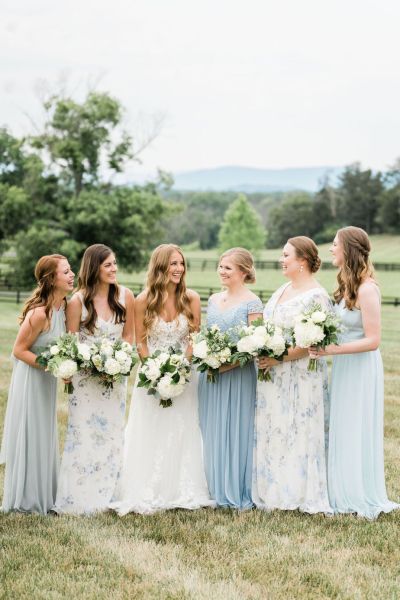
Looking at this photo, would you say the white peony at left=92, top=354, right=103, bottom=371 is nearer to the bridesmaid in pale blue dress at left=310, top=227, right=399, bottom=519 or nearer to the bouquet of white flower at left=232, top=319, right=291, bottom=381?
the bouquet of white flower at left=232, top=319, right=291, bottom=381

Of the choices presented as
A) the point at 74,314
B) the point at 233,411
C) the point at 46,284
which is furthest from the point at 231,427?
the point at 46,284

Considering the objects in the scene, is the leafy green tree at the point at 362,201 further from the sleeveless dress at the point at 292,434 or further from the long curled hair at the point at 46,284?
the long curled hair at the point at 46,284

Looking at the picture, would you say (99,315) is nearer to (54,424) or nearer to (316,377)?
(54,424)

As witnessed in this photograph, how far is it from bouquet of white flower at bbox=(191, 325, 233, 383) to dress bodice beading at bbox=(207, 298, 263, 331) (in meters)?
0.26

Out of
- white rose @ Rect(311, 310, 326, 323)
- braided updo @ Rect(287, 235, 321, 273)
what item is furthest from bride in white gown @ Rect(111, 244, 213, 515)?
white rose @ Rect(311, 310, 326, 323)

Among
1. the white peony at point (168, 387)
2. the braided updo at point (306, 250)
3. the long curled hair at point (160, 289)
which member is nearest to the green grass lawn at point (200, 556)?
the white peony at point (168, 387)

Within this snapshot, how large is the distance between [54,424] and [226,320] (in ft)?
6.35

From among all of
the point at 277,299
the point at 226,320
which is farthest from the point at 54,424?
the point at 277,299

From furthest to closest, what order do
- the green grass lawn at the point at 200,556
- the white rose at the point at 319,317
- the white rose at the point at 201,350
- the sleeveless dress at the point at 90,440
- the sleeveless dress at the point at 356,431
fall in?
1. the sleeveless dress at the point at 90,440
2. the sleeveless dress at the point at 356,431
3. the white rose at the point at 201,350
4. the white rose at the point at 319,317
5. the green grass lawn at the point at 200,556

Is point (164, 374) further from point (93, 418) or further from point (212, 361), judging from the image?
point (93, 418)

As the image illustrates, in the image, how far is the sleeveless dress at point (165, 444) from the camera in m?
7.11

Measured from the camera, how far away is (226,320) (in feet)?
23.4

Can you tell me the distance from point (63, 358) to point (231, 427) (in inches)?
70.9

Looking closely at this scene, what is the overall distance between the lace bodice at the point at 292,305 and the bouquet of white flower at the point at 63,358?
1857 millimetres
